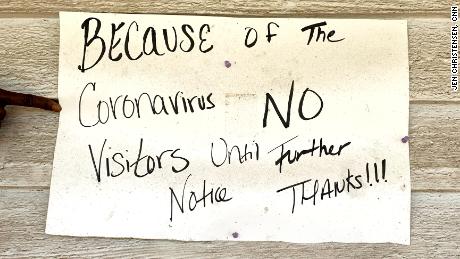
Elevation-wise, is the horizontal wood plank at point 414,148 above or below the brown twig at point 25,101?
below

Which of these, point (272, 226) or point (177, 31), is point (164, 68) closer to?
point (177, 31)

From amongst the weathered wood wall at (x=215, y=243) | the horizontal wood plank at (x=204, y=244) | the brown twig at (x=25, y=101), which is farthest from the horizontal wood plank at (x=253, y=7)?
the horizontal wood plank at (x=204, y=244)

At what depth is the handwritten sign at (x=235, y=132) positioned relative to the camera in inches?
29.9

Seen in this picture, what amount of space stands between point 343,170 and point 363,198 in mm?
52

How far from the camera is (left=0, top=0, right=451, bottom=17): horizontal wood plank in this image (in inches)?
30.1

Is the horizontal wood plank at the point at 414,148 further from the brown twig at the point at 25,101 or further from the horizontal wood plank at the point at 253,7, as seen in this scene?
the horizontal wood plank at the point at 253,7

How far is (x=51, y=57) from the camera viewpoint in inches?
30.5

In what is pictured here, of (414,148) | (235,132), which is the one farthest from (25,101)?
(414,148)

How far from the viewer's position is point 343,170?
76 centimetres

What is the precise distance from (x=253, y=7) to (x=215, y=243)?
1.20 ft

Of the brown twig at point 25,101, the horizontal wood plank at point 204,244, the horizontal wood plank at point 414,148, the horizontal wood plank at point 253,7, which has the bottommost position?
the horizontal wood plank at point 204,244

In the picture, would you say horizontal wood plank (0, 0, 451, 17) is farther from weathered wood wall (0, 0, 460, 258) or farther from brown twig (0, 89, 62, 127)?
brown twig (0, 89, 62, 127)

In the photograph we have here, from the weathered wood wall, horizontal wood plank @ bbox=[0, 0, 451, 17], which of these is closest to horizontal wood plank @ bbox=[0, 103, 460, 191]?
the weathered wood wall

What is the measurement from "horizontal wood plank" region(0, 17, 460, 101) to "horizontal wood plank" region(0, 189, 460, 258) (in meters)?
0.16
